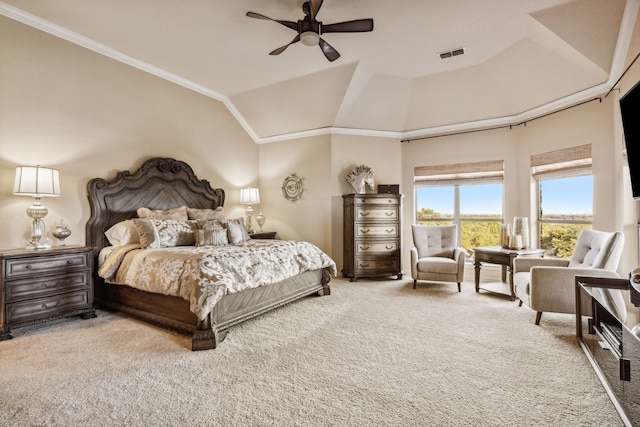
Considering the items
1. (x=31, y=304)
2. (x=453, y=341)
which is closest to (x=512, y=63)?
(x=453, y=341)

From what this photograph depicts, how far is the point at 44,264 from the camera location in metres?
3.08

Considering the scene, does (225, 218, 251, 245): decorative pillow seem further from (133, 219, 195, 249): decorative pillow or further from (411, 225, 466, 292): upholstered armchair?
(411, 225, 466, 292): upholstered armchair

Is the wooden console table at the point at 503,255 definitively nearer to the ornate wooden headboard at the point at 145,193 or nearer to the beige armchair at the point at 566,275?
the beige armchair at the point at 566,275

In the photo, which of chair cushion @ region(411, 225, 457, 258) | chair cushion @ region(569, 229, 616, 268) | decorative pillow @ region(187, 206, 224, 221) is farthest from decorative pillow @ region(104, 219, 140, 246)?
chair cushion @ region(569, 229, 616, 268)

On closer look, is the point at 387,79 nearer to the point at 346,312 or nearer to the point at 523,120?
the point at 523,120

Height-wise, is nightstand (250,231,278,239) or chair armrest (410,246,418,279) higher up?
nightstand (250,231,278,239)

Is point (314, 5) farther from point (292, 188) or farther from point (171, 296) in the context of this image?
point (292, 188)

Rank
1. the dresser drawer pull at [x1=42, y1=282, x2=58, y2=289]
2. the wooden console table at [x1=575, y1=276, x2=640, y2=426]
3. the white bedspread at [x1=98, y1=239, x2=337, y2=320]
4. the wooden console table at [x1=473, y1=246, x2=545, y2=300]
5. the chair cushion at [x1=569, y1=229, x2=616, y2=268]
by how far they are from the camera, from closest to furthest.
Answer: the wooden console table at [x1=575, y1=276, x2=640, y2=426], the white bedspread at [x1=98, y1=239, x2=337, y2=320], the chair cushion at [x1=569, y1=229, x2=616, y2=268], the dresser drawer pull at [x1=42, y1=282, x2=58, y2=289], the wooden console table at [x1=473, y1=246, x2=545, y2=300]

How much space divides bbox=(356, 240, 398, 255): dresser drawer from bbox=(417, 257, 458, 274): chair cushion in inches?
29.1

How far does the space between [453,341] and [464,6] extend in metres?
3.36

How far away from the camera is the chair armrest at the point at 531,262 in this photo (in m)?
3.58

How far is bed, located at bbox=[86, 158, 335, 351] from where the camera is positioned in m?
2.85

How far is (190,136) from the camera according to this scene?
17.0 ft

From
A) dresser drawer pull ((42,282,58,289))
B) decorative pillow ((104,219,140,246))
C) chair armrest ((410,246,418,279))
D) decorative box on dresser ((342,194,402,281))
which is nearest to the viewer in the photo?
dresser drawer pull ((42,282,58,289))
